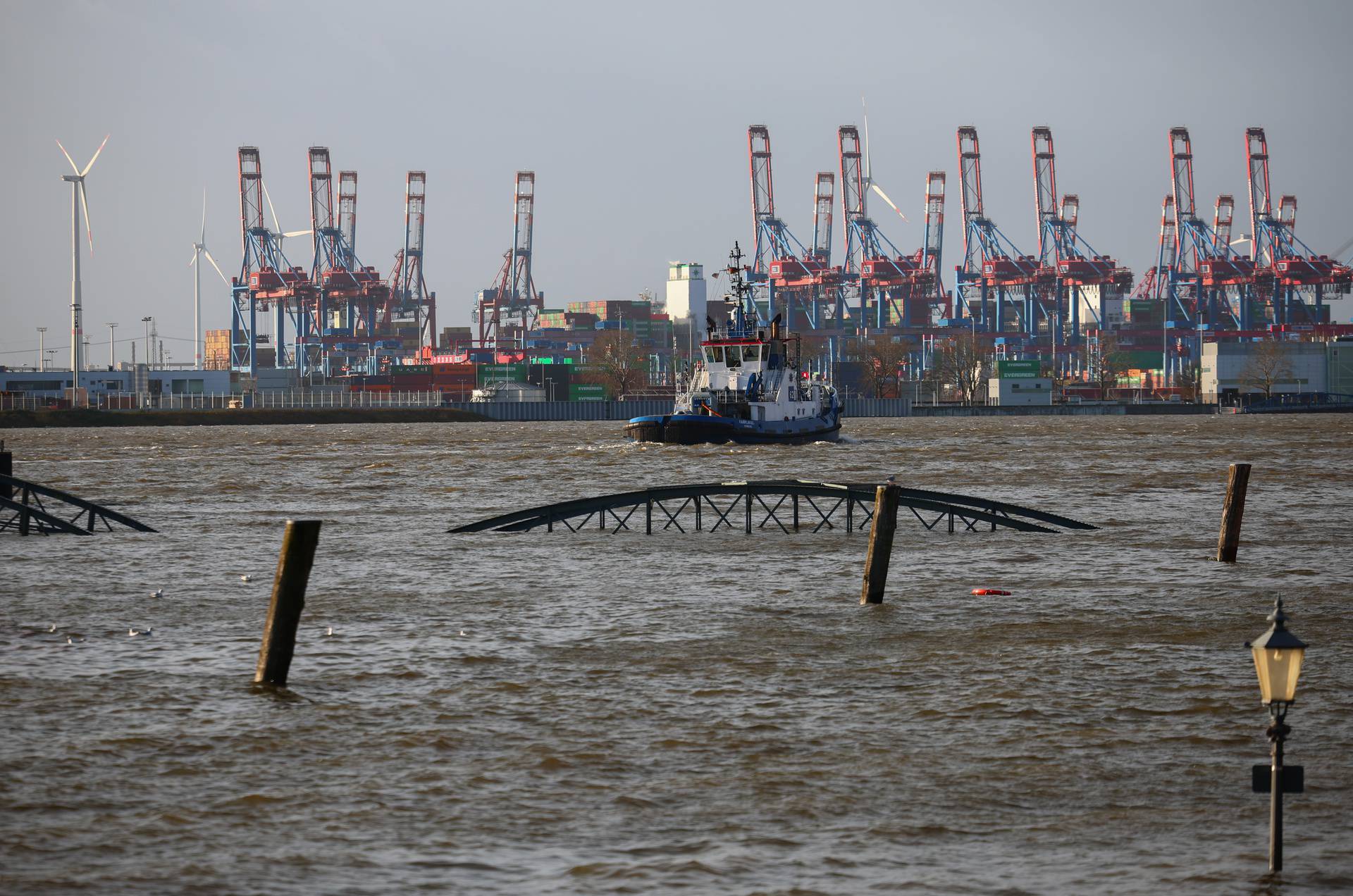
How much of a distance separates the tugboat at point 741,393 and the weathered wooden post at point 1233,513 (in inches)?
1967

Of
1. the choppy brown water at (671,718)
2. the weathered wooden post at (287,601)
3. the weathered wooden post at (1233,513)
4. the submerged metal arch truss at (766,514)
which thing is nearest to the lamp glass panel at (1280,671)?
the choppy brown water at (671,718)

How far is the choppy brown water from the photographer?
11164mm

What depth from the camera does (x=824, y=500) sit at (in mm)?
43719

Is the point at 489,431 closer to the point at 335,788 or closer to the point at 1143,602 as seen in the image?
the point at 1143,602

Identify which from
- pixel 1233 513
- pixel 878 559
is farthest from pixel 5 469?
pixel 1233 513

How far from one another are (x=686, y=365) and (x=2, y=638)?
2877 inches

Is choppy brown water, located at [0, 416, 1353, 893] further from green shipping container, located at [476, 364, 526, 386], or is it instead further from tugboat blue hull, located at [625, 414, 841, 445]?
green shipping container, located at [476, 364, 526, 386]

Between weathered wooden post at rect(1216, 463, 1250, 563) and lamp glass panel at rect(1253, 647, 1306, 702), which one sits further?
weathered wooden post at rect(1216, 463, 1250, 563)

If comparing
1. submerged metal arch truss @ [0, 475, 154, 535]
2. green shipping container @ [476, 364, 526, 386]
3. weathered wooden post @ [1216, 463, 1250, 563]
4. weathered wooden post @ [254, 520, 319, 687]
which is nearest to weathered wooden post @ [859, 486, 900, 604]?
weathered wooden post @ [1216, 463, 1250, 563]

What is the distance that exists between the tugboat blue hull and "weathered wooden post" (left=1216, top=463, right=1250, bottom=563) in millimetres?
50276

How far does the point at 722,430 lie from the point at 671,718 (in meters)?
64.0

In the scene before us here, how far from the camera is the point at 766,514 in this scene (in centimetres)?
4097

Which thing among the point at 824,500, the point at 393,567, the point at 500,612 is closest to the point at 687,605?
the point at 500,612

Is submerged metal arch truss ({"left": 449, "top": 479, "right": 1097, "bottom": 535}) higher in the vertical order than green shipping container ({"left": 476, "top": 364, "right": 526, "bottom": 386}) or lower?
lower
